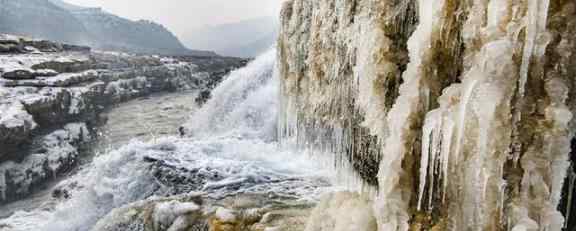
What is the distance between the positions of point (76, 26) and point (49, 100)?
64330 millimetres

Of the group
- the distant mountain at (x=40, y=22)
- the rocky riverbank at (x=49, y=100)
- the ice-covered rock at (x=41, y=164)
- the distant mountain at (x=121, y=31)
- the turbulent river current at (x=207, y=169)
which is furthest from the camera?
the distant mountain at (x=121, y=31)

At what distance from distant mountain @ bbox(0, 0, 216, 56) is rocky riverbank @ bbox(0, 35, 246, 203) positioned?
30211 mm

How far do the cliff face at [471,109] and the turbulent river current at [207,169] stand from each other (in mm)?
2676

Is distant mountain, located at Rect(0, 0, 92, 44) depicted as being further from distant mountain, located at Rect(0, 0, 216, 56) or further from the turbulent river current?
the turbulent river current

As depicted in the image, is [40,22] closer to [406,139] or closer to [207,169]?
[207,169]

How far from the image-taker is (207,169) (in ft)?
26.1

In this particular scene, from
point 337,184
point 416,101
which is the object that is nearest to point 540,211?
point 416,101

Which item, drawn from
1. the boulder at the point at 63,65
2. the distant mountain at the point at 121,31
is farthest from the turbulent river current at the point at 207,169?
the distant mountain at the point at 121,31

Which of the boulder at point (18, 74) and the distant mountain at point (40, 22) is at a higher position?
the distant mountain at point (40, 22)

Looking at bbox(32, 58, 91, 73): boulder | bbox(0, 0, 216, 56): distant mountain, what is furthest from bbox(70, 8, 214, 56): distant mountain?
bbox(32, 58, 91, 73): boulder

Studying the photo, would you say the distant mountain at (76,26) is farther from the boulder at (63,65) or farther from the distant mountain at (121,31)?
the boulder at (63,65)

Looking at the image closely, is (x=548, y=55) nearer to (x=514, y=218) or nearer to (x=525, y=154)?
(x=525, y=154)

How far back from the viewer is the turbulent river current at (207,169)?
23.3 ft

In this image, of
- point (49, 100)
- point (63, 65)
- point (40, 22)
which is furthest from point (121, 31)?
point (49, 100)
